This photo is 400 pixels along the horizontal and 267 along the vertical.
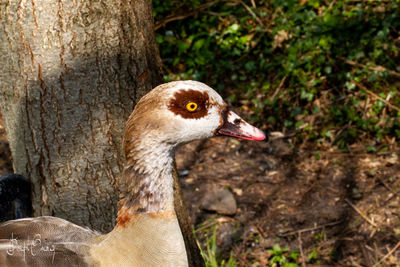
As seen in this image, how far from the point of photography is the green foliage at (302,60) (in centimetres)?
482

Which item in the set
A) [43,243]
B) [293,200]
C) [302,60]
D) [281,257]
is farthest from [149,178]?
[302,60]

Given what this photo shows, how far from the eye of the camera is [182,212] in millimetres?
2797

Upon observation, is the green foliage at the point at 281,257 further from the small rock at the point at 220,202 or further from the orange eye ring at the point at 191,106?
the orange eye ring at the point at 191,106

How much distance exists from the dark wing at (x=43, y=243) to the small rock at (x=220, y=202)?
2012 mm

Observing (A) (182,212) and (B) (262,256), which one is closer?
(A) (182,212)

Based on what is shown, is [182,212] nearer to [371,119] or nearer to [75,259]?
[75,259]

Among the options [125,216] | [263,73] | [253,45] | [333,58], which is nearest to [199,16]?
[253,45]

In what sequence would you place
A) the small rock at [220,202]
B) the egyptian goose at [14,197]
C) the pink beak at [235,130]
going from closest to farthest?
the pink beak at [235,130], the egyptian goose at [14,197], the small rock at [220,202]

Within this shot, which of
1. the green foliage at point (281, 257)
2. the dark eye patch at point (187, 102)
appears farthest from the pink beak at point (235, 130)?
the green foliage at point (281, 257)

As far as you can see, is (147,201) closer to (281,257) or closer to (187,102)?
(187,102)

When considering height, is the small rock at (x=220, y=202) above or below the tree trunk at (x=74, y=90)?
below

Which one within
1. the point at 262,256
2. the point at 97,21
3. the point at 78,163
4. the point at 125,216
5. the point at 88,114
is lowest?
the point at 262,256

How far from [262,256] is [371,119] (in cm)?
194

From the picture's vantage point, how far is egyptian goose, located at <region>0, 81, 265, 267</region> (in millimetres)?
2035
